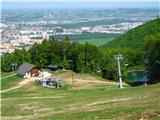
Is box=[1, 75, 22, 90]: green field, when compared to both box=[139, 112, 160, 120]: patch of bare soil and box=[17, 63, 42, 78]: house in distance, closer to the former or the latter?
box=[17, 63, 42, 78]: house in distance

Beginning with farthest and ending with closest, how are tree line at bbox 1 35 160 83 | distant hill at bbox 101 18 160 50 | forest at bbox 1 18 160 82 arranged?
distant hill at bbox 101 18 160 50 → tree line at bbox 1 35 160 83 → forest at bbox 1 18 160 82

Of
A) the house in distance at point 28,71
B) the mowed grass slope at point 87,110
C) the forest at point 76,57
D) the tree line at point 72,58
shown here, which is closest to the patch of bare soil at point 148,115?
the mowed grass slope at point 87,110

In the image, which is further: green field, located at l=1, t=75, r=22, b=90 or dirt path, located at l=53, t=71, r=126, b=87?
dirt path, located at l=53, t=71, r=126, b=87

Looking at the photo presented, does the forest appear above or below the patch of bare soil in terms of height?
below

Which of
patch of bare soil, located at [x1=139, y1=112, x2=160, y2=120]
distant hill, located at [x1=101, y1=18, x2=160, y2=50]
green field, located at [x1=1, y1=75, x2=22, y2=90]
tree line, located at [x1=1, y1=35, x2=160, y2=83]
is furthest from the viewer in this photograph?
distant hill, located at [x1=101, y1=18, x2=160, y2=50]

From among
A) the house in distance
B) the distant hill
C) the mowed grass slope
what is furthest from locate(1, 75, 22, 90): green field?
the distant hill

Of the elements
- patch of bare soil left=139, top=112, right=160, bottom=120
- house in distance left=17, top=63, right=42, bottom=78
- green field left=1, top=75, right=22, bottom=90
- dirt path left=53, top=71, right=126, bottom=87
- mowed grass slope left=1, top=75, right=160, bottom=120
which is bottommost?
green field left=1, top=75, right=22, bottom=90

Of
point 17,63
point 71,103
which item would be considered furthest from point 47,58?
point 71,103

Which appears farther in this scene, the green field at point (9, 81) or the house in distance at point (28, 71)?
the house in distance at point (28, 71)

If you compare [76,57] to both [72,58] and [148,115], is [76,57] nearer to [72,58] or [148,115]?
[72,58]

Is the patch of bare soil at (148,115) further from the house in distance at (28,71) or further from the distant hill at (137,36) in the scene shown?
the distant hill at (137,36)

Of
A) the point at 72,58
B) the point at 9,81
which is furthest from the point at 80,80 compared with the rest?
the point at 72,58
